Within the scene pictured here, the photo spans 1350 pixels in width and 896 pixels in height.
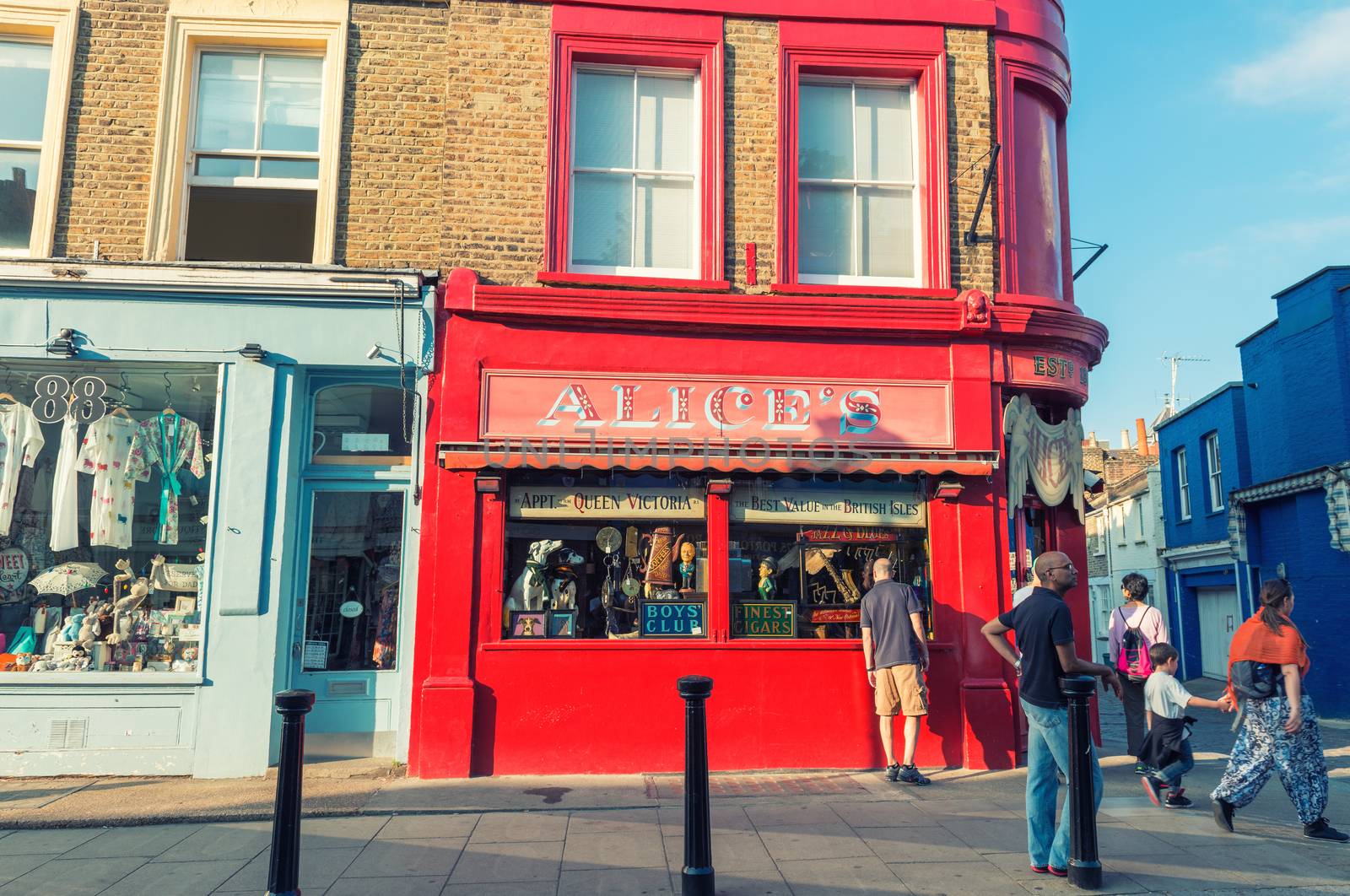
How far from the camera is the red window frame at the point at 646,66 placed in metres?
8.86

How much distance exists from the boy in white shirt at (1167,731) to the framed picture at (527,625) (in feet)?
15.9

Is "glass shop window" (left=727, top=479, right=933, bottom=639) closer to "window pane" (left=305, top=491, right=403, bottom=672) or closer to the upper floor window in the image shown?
"window pane" (left=305, top=491, right=403, bottom=672)

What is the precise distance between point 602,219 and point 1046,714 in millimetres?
6034

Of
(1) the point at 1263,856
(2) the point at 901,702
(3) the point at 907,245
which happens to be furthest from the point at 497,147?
(1) the point at 1263,856

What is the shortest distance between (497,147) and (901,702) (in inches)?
242

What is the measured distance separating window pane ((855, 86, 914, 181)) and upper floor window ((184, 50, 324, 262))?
17.5 feet

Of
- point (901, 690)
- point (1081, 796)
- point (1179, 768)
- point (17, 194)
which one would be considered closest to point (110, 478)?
point (17, 194)

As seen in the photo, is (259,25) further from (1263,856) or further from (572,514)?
(1263,856)

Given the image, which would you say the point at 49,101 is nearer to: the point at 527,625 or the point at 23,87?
the point at 23,87

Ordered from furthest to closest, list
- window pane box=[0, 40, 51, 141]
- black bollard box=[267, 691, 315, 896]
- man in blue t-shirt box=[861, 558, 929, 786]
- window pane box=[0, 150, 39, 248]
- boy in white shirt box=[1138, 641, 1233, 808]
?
window pane box=[0, 40, 51, 141], window pane box=[0, 150, 39, 248], man in blue t-shirt box=[861, 558, 929, 786], boy in white shirt box=[1138, 641, 1233, 808], black bollard box=[267, 691, 315, 896]

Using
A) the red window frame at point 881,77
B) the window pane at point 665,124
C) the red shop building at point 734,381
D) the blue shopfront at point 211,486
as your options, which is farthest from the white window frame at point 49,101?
the red window frame at point 881,77

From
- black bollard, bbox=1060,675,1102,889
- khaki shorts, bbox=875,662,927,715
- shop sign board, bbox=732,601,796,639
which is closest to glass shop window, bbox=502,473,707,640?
shop sign board, bbox=732,601,796,639

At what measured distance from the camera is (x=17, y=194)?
896 centimetres

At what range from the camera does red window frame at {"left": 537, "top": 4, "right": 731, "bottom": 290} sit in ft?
29.1
